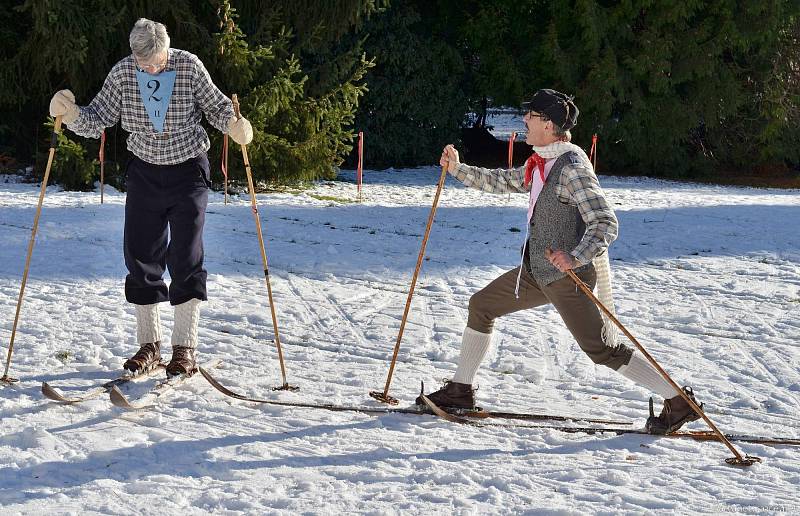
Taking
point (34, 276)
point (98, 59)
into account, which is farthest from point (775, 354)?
point (98, 59)

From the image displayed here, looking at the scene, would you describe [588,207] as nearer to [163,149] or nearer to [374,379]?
[374,379]

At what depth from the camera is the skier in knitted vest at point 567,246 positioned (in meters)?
4.31

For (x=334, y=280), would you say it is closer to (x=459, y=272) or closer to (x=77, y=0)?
(x=459, y=272)

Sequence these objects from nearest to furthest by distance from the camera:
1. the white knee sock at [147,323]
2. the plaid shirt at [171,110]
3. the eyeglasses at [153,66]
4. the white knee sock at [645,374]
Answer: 1. the white knee sock at [645,374]
2. the eyeglasses at [153,66]
3. the plaid shirt at [171,110]
4. the white knee sock at [147,323]

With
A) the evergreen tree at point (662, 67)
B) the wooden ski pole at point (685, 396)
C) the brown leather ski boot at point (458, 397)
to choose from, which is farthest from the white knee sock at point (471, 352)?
the evergreen tree at point (662, 67)

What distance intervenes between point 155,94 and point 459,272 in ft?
13.9

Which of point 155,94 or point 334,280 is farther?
point 334,280

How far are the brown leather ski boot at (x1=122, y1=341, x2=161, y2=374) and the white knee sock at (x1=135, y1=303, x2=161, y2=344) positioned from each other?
0.11 ft

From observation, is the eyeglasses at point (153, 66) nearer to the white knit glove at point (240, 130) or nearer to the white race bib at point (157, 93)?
the white race bib at point (157, 93)

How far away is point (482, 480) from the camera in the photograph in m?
4.02

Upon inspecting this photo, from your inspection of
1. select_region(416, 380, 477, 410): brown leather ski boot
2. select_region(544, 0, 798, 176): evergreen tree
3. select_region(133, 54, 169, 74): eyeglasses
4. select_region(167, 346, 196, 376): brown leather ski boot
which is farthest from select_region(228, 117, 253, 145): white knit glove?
select_region(544, 0, 798, 176): evergreen tree

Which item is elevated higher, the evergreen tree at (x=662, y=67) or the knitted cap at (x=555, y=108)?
the evergreen tree at (x=662, y=67)

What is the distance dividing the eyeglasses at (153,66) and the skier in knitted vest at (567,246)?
1467 millimetres

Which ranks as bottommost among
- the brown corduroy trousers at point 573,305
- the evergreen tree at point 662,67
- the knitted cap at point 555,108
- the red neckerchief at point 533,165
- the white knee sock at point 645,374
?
the white knee sock at point 645,374
